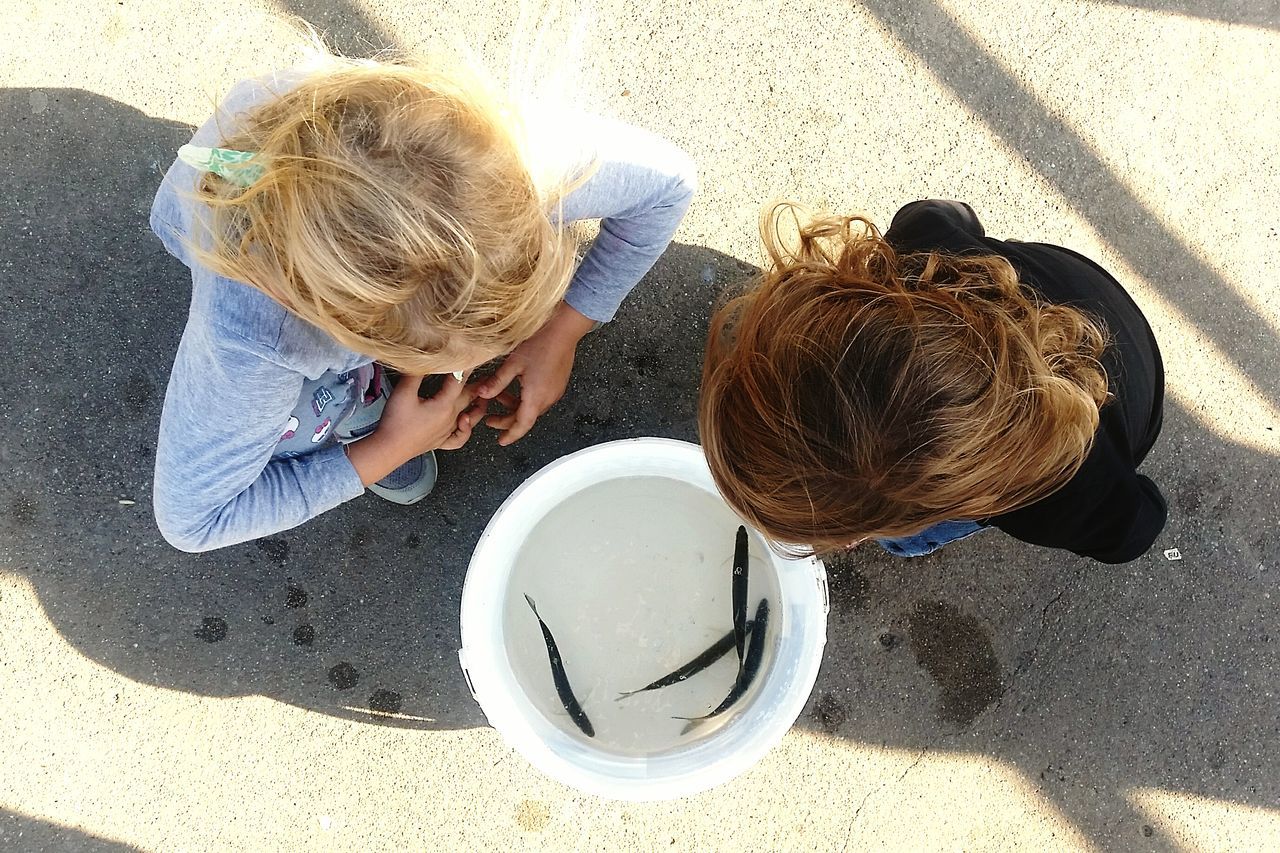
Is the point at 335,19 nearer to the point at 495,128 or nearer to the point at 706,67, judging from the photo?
the point at 706,67

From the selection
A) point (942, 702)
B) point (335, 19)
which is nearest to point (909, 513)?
point (942, 702)

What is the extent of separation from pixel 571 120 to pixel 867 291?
434mm

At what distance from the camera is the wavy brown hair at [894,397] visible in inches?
32.3

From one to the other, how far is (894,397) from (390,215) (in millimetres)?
544

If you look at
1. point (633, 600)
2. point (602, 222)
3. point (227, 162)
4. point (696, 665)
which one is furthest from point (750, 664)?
point (227, 162)

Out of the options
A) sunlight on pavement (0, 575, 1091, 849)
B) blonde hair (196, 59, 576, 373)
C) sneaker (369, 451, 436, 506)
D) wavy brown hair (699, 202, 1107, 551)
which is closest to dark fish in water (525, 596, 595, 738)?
sunlight on pavement (0, 575, 1091, 849)

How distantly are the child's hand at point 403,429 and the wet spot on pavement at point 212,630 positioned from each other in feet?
1.60

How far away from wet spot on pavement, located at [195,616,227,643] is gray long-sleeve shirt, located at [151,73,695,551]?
1.23ft

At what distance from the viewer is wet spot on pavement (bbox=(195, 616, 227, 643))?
138 centimetres

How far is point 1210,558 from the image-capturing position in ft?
4.76

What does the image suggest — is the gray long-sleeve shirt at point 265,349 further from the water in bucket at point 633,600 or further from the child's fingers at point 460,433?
the water in bucket at point 633,600

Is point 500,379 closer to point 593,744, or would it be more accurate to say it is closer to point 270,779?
point 593,744

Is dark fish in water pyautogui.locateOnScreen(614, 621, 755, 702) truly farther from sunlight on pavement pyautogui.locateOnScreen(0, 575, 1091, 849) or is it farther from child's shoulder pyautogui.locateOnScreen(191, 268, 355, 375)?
child's shoulder pyautogui.locateOnScreen(191, 268, 355, 375)

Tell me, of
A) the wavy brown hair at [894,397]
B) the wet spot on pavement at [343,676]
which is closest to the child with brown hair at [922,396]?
the wavy brown hair at [894,397]
